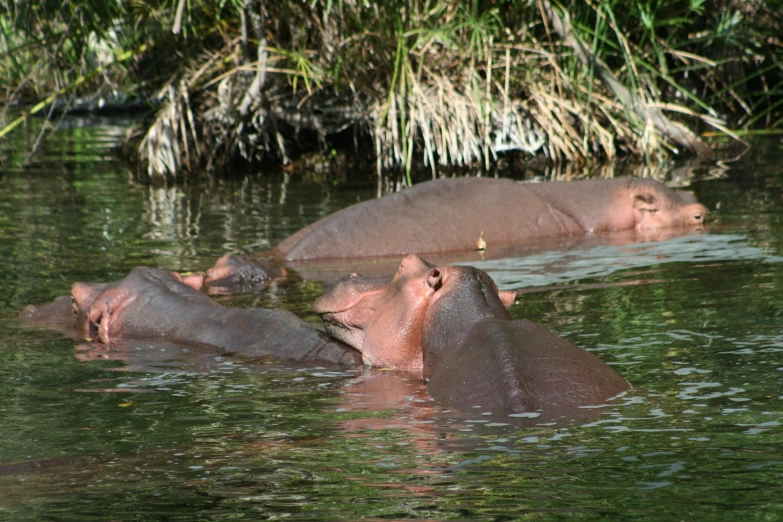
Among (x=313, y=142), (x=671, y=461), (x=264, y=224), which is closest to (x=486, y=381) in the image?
(x=671, y=461)

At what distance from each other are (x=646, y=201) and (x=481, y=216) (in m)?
1.66

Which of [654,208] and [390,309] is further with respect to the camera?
[654,208]

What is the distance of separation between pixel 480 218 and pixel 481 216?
25mm

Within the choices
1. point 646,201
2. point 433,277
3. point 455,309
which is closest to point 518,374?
point 455,309

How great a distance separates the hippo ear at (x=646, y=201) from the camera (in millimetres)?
10281

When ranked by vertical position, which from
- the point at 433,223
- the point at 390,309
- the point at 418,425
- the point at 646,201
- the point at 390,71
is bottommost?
the point at 418,425

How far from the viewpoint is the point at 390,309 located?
5.22m

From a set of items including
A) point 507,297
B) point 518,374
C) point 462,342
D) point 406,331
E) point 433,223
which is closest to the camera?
point 518,374

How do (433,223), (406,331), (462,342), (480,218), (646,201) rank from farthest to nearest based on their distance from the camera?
(646,201) → (480,218) → (433,223) → (406,331) → (462,342)

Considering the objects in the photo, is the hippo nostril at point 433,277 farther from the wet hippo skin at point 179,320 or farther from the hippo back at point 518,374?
the wet hippo skin at point 179,320

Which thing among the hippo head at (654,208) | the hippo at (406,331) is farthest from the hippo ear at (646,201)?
the hippo at (406,331)

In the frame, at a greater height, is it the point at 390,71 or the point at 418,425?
the point at 390,71

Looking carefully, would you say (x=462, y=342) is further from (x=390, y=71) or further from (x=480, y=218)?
(x=390, y=71)

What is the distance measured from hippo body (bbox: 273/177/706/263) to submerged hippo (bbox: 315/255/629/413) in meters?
3.67
